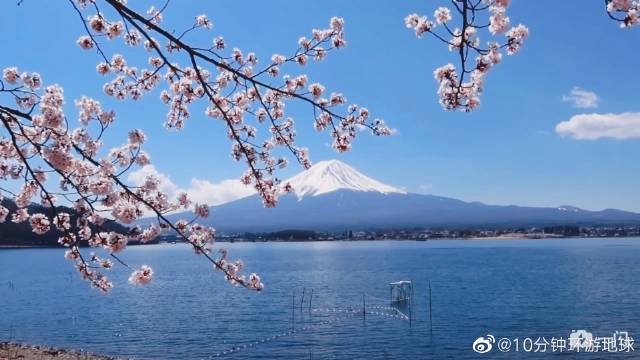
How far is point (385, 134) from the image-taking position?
4.36m

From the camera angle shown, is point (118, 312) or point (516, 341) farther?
point (118, 312)

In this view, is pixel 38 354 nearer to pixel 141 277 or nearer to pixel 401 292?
Answer: pixel 141 277

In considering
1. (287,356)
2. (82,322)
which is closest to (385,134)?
(287,356)

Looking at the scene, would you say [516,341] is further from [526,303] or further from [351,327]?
[526,303]

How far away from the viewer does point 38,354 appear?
20.2 meters

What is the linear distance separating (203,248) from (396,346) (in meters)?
20.9

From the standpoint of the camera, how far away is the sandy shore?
19.1m

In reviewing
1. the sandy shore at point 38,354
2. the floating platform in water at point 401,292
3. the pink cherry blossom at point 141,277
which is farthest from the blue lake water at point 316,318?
the pink cherry blossom at point 141,277

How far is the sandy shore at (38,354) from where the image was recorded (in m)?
19.1

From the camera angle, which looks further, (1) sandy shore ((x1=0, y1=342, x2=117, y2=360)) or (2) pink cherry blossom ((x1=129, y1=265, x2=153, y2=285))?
(1) sandy shore ((x1=0, y1=342, x2=117, y2=360))

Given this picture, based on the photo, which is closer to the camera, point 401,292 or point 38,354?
point 38,354

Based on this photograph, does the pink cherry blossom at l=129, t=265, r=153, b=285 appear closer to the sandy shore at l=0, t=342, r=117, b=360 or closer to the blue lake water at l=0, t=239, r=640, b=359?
the sandy shore at l=0, t=342, r=117, b=360

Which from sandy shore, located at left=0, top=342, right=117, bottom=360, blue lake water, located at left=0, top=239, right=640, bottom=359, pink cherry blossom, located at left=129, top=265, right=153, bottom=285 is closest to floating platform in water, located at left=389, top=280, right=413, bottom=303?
blue lake water, located at left=0, top=239, right=640, bottom=359

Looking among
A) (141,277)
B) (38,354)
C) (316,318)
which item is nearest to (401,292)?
(316,318)
